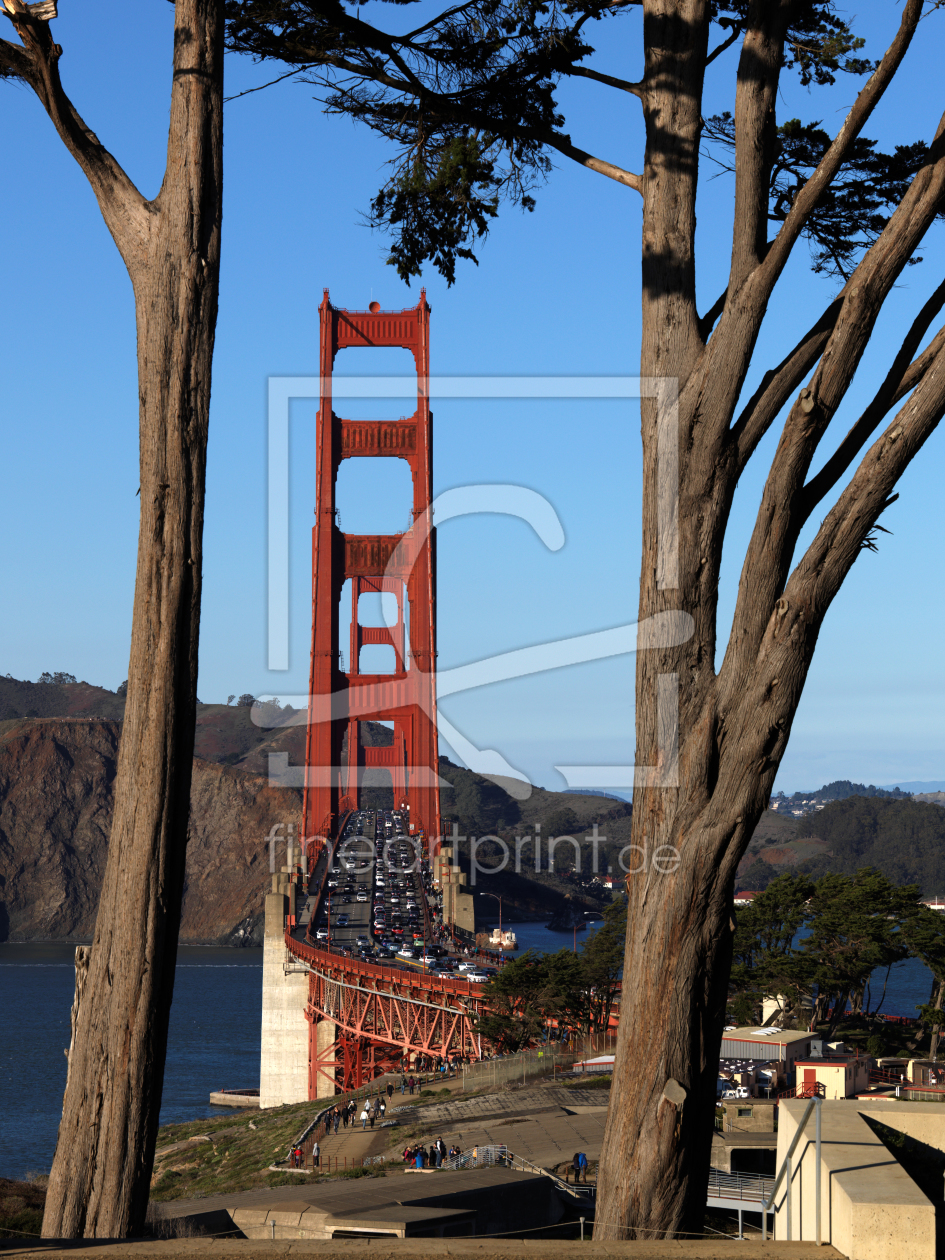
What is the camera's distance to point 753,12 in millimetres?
4266

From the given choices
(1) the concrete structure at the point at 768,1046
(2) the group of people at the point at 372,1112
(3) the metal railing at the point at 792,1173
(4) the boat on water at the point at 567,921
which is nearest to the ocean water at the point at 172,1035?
(4) the boat on water at the point at 567,921

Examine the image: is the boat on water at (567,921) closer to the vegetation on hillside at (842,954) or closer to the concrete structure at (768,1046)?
the vegetation on hillside at (842,954)

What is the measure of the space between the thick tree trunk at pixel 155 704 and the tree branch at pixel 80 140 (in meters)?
0.04

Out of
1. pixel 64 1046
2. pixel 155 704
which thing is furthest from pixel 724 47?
pixel 64 1046

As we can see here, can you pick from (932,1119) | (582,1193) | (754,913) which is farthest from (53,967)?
(932,1119)

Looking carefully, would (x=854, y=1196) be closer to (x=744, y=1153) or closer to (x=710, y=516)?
(x=710, y=516)

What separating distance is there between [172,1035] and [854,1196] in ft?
212

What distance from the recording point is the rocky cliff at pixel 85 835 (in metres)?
133

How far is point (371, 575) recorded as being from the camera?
2276 inches

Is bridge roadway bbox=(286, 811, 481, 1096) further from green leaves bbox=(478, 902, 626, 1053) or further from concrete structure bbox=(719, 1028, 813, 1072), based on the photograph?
concrete structure bbox=(719, 1028, 813, 1072)

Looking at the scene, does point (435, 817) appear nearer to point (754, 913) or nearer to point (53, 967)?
point (754, 913)

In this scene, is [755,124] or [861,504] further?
[755,124]

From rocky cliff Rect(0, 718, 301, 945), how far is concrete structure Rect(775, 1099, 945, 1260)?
127 m

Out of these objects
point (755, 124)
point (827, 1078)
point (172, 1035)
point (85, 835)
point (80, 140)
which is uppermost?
point (755, 124)
